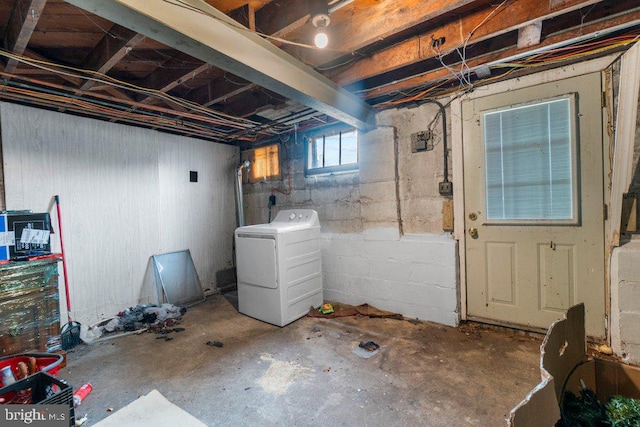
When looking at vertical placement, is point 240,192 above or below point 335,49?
below

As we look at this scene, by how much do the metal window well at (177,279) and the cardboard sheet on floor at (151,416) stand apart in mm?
1999

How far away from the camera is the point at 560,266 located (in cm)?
238

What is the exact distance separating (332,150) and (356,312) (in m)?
2.03

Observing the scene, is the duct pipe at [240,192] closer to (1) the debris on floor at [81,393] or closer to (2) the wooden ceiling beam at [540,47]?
(2) the wooden ceiling beam at [540,47]

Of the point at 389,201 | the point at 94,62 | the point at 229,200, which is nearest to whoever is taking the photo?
the point at 94,62

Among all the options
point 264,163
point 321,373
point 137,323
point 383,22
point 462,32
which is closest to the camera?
point 383,22

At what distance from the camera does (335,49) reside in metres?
2.02

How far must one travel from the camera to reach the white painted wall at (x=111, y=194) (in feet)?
9.19

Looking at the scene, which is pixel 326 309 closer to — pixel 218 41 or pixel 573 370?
pixel 573 370

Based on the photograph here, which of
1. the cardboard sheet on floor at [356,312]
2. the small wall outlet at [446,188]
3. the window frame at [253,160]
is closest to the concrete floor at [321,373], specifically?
the cardboard sheet on floor at [356,312]

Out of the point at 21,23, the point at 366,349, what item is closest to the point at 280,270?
the point at 366,349

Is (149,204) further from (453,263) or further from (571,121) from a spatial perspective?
(571,121)

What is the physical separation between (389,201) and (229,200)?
2.72 meters

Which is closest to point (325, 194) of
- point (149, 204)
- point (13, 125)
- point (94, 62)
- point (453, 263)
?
point (453, 263)
